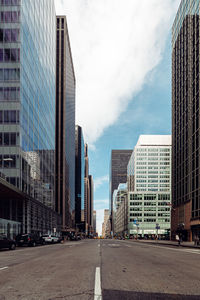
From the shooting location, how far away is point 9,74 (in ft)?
154

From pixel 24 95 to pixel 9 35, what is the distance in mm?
9062

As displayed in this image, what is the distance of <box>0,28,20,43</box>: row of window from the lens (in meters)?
47.3

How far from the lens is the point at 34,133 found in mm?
56625

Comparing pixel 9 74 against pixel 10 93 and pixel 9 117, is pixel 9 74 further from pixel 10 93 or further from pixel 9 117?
pixel 9 117

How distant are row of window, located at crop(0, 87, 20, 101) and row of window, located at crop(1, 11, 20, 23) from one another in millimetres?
10522

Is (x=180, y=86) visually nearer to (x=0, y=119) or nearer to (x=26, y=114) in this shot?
(x=26, y=114)

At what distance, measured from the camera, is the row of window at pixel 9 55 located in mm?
46781

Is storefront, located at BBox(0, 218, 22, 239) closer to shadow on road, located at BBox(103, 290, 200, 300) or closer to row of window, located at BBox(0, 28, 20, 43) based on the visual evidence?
row of window, located at BBox(0, 28, 20, 43)

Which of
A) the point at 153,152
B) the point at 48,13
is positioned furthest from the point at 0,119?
the point at 153,152

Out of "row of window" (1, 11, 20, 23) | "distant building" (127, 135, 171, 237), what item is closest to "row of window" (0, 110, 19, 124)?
"row of window" (1, 11, 20, 23)

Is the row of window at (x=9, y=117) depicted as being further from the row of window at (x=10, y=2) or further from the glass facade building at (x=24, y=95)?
the row of window at (x=10, y=2)

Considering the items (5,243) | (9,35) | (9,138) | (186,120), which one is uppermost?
(9,35)

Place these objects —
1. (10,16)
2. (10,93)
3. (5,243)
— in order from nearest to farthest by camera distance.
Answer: (5,243)
(10,93)
(10,16)

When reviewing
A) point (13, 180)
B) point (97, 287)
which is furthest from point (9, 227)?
point (97, 287)
